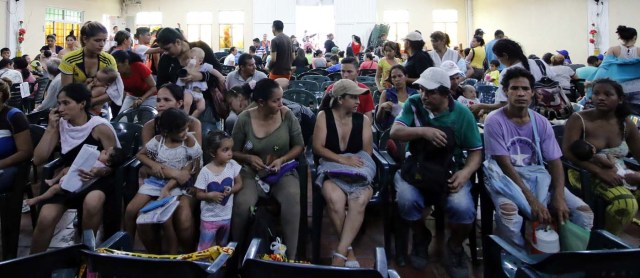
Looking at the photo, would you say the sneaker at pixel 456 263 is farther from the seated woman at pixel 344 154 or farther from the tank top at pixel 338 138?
the tank top at pixel 338 138

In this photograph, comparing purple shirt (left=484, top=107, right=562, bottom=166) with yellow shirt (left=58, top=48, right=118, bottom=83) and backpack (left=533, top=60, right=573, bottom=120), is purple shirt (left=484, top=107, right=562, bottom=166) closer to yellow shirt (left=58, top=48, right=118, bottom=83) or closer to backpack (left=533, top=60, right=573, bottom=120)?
backpack (left=533, top=60, right=573, bottom=120)

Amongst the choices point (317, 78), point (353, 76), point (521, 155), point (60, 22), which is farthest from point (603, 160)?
point (60, 22)

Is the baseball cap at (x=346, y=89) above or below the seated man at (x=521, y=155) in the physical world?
above

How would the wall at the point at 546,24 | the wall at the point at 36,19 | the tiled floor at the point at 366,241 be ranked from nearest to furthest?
the tiled floor at the point at 366,241, the wall at the point at 546,24, the wall at the point at 36,19

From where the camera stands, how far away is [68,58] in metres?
4.02

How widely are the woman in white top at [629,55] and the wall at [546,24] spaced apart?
8.19m

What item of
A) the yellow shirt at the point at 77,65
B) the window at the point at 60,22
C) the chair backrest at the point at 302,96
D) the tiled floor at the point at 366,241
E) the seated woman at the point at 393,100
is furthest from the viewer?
the window at the point at 60,22

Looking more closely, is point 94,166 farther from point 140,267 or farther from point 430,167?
point 430,167

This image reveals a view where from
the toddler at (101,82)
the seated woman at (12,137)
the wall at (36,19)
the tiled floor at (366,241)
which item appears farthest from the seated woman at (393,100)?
the wall at (36,19)

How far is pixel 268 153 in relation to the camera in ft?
10.5

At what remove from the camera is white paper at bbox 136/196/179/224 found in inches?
106

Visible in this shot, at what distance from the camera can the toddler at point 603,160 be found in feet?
9.59

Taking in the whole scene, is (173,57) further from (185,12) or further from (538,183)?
(185,12)

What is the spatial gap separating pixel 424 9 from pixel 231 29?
24.9 feet
